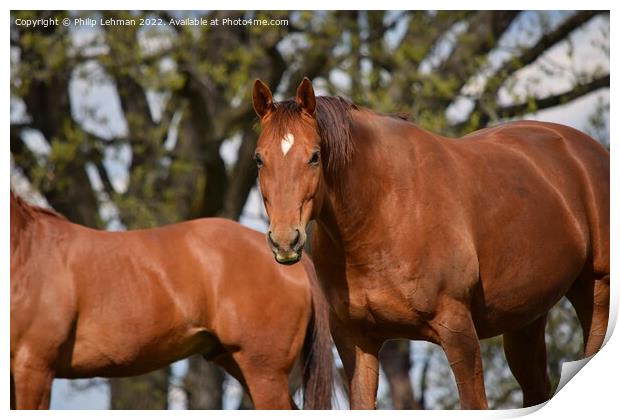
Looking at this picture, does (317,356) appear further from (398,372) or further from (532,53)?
(398,372)

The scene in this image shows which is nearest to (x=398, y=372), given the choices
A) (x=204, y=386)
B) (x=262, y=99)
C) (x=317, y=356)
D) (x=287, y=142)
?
(x=204, y=386)

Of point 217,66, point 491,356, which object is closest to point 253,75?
point 217,66

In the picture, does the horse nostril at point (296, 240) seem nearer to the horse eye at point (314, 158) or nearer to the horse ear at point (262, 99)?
the horse eye at point (314, 158)

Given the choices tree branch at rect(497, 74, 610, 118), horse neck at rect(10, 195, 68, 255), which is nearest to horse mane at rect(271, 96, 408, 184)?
horse neck at rect(10, 195, 68, 255)

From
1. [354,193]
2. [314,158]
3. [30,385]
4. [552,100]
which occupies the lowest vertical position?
[30,385]

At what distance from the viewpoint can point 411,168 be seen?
164 inches

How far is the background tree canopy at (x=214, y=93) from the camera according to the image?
9219 mm

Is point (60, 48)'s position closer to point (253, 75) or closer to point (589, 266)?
point (253, 75)

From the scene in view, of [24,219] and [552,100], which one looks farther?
[552,100]

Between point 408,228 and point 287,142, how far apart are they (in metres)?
0.62

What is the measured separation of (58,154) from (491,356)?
183 inches

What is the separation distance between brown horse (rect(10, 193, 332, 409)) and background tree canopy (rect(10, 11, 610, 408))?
3396 mm

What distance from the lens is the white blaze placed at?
3.78 metres

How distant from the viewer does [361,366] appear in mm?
4215
